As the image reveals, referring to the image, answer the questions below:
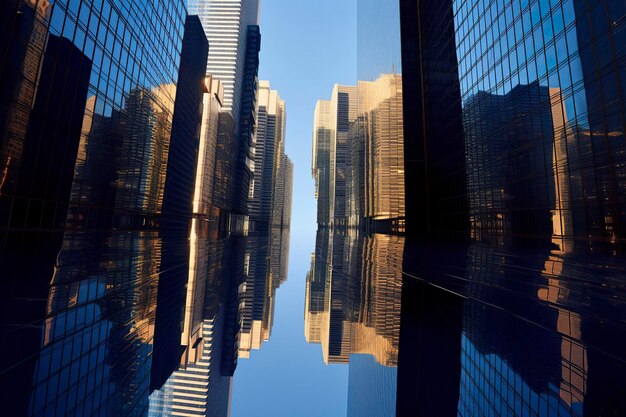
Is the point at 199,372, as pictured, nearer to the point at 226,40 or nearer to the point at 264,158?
the point at 226,40

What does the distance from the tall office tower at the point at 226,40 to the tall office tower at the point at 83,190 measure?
132 feet

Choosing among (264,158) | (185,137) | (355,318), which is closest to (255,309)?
(355,318)

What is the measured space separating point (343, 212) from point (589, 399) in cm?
13925

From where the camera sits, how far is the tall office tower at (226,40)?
8706 centimetres

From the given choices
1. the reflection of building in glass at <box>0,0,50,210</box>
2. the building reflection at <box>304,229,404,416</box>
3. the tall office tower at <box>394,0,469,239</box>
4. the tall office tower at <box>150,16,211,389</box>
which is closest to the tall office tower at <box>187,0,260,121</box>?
the tall office tower at <box>150,16,211,389</box>

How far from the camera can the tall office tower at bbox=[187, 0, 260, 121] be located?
87.1 metres

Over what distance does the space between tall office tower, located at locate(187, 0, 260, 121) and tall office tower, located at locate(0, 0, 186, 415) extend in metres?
40.4

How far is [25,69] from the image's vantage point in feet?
58.5

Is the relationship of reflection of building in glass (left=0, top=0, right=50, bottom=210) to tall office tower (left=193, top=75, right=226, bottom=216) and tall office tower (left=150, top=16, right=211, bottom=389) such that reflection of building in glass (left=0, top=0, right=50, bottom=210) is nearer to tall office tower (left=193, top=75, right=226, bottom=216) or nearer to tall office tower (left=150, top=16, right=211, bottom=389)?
tall office tower (left=150, top=16, right=211, bottom=389)

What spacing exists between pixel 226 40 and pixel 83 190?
7933cm

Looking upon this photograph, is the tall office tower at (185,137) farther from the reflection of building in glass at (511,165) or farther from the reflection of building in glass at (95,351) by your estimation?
the reflection of building in glass at (511,165)

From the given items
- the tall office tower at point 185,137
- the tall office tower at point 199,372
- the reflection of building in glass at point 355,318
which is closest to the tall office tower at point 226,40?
the tall office tower at point 185,137

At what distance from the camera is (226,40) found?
88188 millimetres

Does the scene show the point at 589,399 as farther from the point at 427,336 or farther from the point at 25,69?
the point at 25,69
